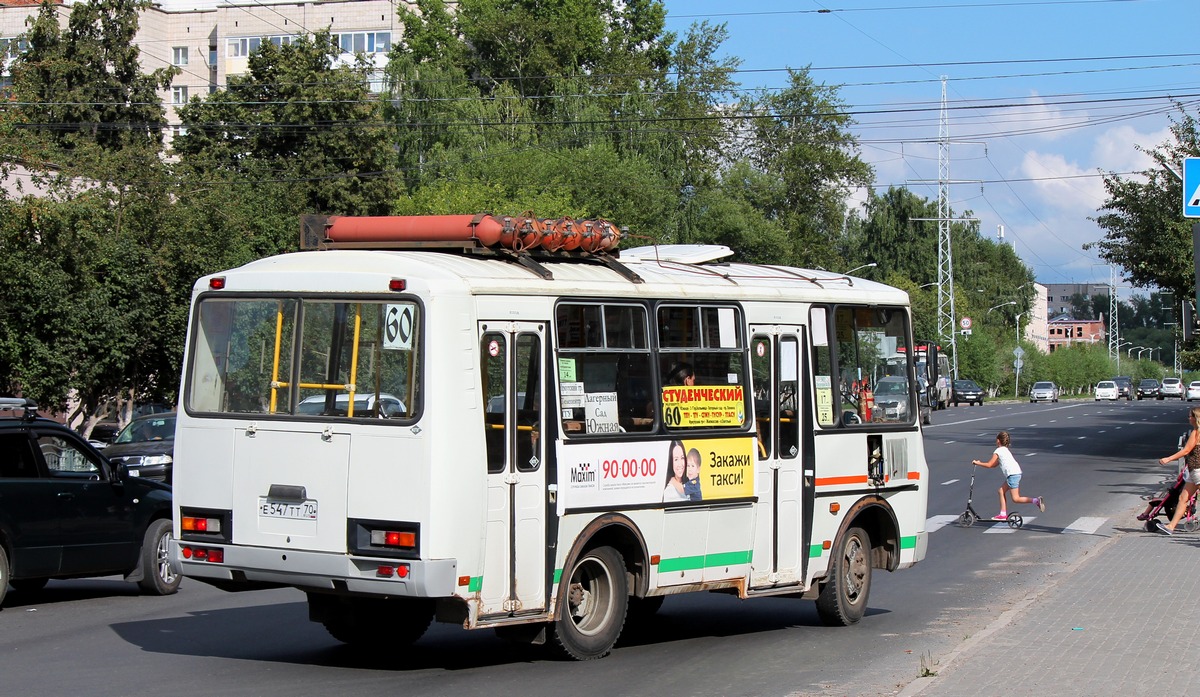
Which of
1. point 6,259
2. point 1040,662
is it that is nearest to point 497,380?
point 1040,662

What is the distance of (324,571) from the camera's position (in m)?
8.70

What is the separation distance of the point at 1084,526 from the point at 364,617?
518 inches

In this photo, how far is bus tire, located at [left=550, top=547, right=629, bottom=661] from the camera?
31.5ft

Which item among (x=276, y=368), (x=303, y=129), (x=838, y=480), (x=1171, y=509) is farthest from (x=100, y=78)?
(x=276, y=368)

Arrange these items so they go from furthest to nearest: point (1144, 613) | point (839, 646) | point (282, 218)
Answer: point (282, 218), point (1144, 613), point (839, 646)

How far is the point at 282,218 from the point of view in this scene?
140ft

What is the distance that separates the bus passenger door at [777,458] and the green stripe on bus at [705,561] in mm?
150

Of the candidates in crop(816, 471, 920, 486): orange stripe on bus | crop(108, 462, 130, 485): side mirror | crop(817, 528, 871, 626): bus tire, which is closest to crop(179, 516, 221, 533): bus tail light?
crop(108, 462, 130, 485): side mirror

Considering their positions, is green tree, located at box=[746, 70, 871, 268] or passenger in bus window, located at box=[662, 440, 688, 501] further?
green tree, located at box=[746, 70, 871, 268]

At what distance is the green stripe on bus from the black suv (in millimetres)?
4296

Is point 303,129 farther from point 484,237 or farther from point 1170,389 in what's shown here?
point 1170,389

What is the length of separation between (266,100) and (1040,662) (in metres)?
51.1

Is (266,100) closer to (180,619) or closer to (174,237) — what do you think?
(174,237)

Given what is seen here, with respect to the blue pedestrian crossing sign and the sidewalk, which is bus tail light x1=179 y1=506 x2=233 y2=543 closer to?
the sidewalk
